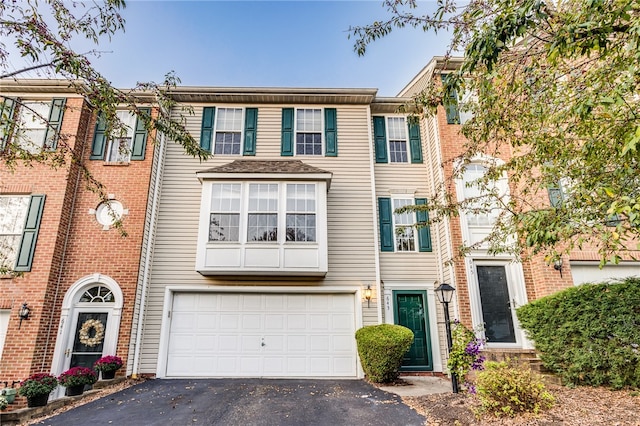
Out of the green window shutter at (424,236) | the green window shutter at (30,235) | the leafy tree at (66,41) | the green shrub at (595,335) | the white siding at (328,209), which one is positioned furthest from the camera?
the green window shutter at (424,236)

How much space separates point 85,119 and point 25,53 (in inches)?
248

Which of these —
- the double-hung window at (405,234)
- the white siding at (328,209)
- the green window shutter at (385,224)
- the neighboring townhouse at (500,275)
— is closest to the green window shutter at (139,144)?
the white siding at (328,209)

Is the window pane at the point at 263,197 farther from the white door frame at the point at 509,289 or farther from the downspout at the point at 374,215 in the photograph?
the white door frame at the point at 509,289

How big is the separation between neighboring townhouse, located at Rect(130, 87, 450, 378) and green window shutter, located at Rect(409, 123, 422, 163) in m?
0.03

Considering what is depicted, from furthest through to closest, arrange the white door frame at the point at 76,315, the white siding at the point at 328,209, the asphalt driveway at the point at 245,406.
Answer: the white siding at the point at 328,209 < the white door frame at the point at 76,315 < the asphalt driveway at the point at 245,406

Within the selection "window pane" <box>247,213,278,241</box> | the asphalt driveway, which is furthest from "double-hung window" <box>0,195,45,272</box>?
"window pane" <box>247,213,278,241</box>

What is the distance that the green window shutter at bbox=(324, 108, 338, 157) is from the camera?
9.88 meters

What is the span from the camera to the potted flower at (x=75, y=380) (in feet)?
21.7

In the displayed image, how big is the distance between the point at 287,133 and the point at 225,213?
3.14 m

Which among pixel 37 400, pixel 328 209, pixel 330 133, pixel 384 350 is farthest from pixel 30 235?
pixel 384 350

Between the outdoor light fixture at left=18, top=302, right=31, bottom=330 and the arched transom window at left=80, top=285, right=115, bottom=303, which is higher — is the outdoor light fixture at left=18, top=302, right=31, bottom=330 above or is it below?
below

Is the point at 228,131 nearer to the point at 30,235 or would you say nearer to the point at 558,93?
the point at 30,235

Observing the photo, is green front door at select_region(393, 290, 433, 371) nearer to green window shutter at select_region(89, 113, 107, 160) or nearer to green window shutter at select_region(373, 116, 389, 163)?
green window shutter at select_region(373, 116, 389, 163)

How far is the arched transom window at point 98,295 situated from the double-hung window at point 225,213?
2.90 meters
